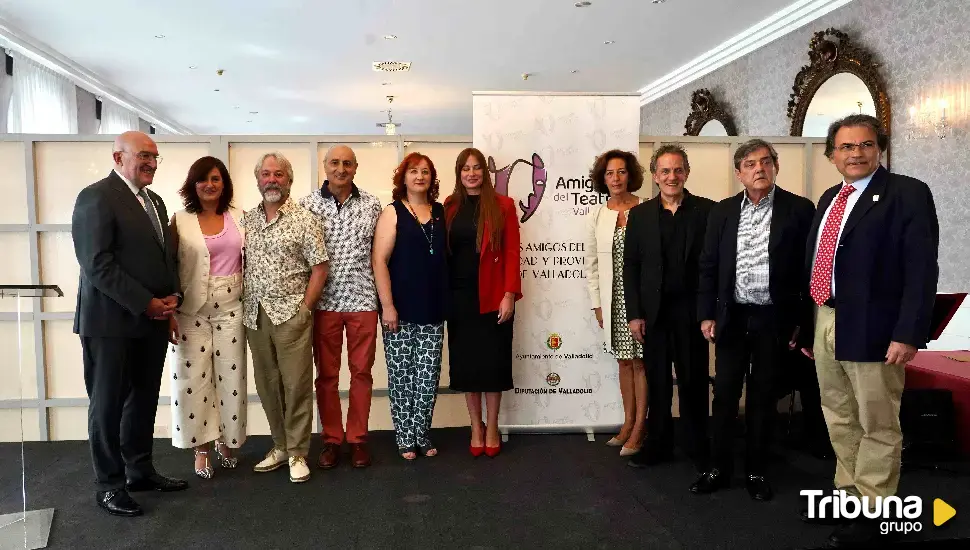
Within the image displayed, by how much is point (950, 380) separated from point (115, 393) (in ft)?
14.4

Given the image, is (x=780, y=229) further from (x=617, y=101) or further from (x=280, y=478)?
(x=280, y=478)

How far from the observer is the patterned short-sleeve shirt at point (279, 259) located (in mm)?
3309

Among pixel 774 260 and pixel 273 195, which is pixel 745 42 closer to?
pixel 774 260

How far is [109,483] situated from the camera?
9.86 feet

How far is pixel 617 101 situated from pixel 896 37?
3237 millimetres

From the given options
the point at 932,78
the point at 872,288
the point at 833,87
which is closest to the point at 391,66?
the point at 833,87

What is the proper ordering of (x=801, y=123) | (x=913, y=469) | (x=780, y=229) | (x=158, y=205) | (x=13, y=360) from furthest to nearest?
(x=801, y=123) → (x=13, y=360) → (x=913, y=469) → (x=158, y=205) → (x=780, y=229)

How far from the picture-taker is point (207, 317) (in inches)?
132

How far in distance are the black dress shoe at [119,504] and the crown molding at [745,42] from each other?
4.25m

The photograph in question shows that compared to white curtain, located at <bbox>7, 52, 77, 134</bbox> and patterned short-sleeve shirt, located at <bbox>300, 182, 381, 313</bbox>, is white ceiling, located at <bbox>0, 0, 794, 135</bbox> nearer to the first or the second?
white curtain, located at <bbox>7, 52, 77, 134</bbox>

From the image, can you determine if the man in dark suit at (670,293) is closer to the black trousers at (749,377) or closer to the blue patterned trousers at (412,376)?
the black trousers at (749,377)

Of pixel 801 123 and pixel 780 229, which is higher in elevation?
pixel 801 123

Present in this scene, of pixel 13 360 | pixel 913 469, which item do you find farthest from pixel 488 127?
pixel 13 360

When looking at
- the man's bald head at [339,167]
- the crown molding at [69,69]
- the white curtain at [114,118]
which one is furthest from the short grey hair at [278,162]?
the white curtain at [114,118]
